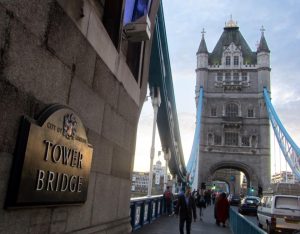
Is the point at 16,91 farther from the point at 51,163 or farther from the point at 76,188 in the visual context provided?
the point at 76,188

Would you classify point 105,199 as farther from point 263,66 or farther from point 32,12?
point 263,66

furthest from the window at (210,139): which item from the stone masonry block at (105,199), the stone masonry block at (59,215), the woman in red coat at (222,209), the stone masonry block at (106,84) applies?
the stone masonry block at (59,215)

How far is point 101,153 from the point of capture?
163 inches

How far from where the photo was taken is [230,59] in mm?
59969

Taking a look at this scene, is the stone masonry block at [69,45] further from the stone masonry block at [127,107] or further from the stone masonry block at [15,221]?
the stone masonry block at [15,221]

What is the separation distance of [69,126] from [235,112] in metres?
53.9

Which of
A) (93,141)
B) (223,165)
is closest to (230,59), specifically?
(223,165)

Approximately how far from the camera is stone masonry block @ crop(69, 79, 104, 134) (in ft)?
11.0

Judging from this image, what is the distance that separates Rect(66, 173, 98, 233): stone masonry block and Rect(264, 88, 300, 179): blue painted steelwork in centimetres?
5094

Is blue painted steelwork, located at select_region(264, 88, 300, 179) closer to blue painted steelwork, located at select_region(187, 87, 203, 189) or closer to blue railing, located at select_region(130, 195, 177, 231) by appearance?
blue painted steelwork, located at select_region(187, 87, 203, 189)

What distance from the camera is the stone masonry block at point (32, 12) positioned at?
2.35m

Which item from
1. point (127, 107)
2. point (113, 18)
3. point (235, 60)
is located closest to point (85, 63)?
point (113, 18)

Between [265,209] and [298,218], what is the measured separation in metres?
1.76

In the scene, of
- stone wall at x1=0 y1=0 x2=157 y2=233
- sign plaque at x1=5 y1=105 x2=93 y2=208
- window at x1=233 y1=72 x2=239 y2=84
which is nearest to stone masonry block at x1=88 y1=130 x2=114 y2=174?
stone wall at x1=0 y1=0 x2=157 y2=233
